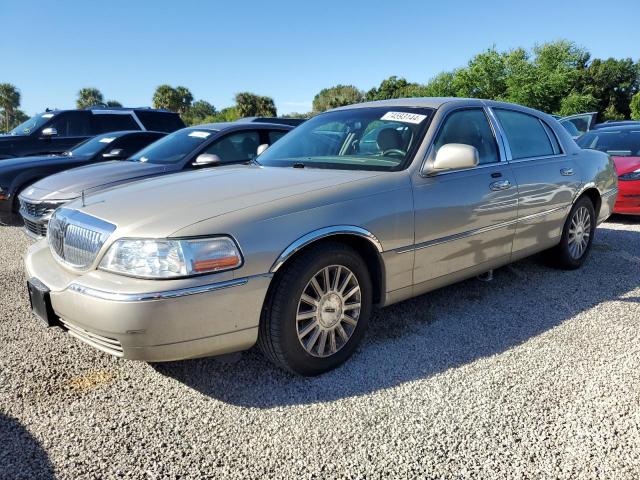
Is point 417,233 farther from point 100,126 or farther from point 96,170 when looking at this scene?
point 100,126

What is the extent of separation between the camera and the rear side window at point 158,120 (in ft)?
36.7

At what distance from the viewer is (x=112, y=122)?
10.9m

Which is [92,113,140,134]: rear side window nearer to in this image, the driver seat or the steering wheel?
the driver seat

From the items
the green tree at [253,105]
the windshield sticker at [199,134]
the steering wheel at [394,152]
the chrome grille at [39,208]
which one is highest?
the green tree at [253,105]

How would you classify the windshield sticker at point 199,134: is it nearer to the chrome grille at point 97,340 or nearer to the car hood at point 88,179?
the car hood at point 88,179

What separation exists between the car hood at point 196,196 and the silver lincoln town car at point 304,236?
0.01 metres

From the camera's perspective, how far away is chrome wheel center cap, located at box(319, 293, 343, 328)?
9.02 feet

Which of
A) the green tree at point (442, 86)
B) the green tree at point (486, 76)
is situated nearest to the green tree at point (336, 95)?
the green tree at point (442, 86)

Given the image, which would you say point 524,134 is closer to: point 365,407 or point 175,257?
point 365,407

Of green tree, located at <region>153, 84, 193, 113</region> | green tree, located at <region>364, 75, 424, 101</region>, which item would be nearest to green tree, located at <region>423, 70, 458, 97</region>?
green tree, located at <region>364, 75, 424, 101</region>

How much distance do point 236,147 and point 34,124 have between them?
245 inches

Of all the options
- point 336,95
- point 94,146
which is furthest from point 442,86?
point 94,146

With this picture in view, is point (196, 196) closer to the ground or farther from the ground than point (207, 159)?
closer to the ground

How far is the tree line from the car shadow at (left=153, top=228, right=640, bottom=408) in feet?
76.6
